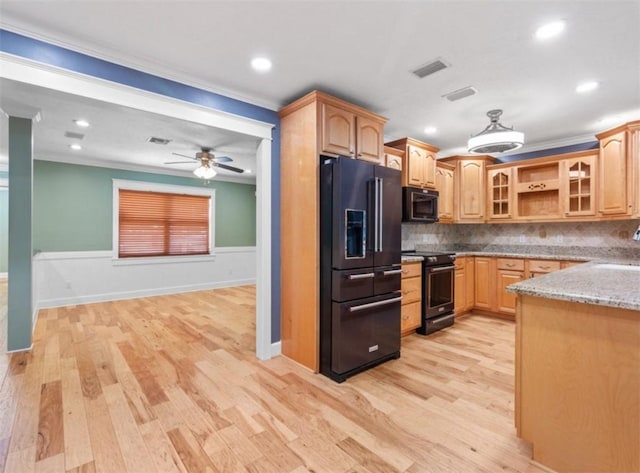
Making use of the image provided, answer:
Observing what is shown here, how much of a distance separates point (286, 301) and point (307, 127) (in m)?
1.75

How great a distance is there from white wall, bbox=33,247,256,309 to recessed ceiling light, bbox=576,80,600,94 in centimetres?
653

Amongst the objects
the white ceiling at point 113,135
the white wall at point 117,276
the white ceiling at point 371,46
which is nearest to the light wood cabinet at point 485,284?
the white ceiling at point 371,46

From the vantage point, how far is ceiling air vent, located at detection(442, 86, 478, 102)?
2947mm

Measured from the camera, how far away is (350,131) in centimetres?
307

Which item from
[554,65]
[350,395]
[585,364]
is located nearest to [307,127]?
[554,65]

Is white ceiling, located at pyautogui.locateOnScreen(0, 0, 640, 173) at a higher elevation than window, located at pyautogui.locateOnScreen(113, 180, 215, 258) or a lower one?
higher

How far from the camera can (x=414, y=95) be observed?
308cm

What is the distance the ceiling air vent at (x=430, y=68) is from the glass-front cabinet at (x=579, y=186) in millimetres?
2933

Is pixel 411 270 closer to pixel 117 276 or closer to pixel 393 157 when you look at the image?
pixel 393 157

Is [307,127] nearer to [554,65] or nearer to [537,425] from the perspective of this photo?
[554,65]

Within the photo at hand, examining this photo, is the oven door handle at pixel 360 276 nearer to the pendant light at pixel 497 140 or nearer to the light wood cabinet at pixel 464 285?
the pendant light at pixel 497 140

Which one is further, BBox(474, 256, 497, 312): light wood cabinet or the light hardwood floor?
BBox(474, 256, 497, 312): light wood cabinet

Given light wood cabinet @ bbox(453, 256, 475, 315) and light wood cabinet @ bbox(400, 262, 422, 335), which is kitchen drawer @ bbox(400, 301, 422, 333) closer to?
light wood cabinet @ bbox(400, 262, 422, 335)

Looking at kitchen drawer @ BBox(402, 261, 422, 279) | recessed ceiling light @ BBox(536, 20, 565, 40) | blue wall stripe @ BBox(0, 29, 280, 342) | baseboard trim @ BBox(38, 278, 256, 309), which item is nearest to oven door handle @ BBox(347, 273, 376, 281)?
kitchen drawer @ BBox(402, 261, 422, 279)
